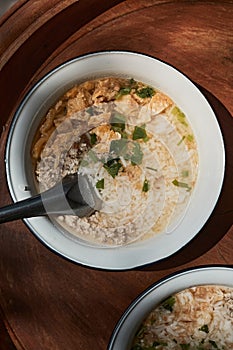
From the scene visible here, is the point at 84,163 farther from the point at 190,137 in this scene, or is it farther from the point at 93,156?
the point at 190,137

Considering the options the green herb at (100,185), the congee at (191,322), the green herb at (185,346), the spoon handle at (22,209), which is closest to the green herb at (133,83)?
the green herb at (100,185)

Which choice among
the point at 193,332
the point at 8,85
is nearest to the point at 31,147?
the point at 8,85

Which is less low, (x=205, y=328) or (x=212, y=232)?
(x=212, y=232)

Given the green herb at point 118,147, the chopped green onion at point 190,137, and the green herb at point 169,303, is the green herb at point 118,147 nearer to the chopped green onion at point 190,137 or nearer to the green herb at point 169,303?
the chopped green onion at point 190,137

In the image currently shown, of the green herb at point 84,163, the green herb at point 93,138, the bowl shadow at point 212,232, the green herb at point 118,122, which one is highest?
the green herb at point 118,122

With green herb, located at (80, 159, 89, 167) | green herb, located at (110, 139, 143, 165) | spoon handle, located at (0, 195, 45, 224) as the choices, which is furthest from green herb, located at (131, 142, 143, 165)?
spoon handle, located at (0, 195, 45, 224)

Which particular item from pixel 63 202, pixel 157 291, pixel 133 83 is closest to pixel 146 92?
pixel 133 83
